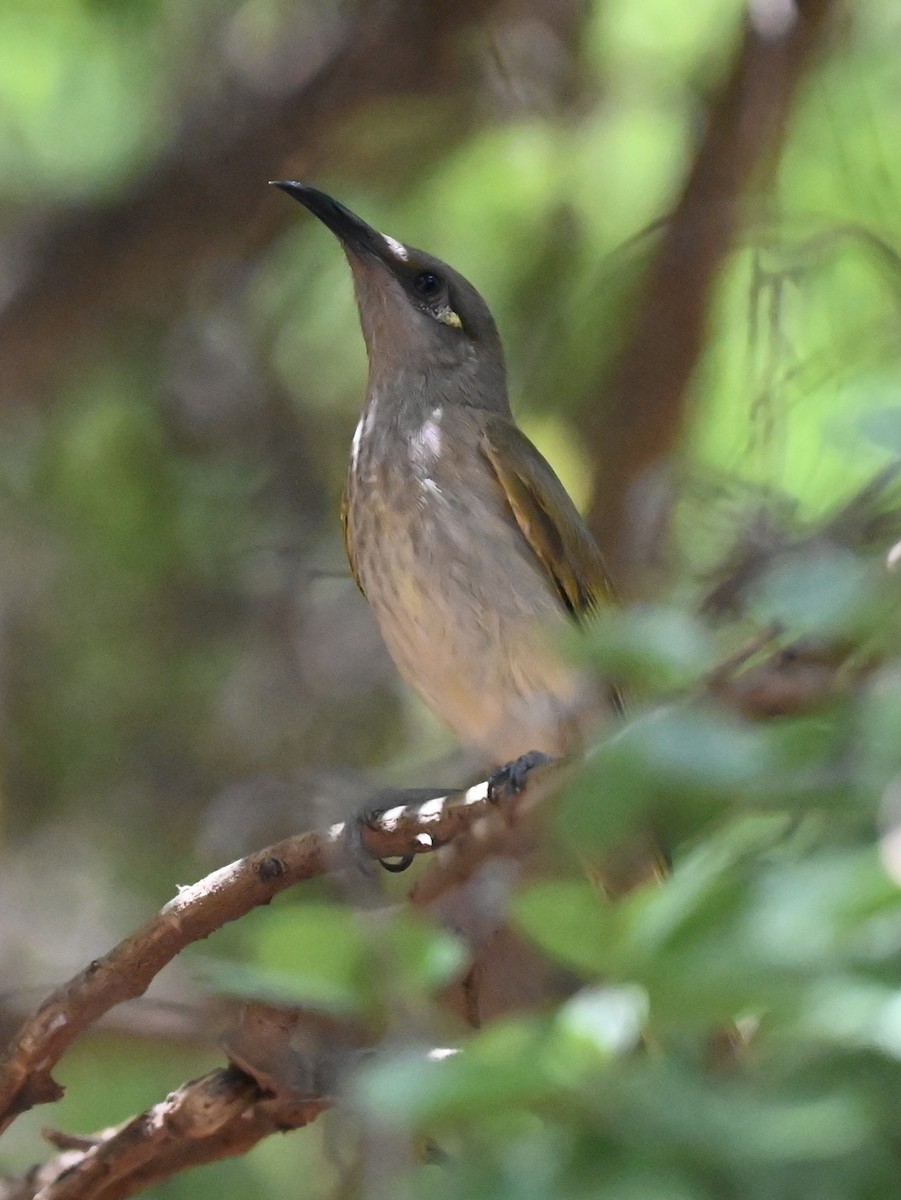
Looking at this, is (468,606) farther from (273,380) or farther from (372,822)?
(273,380)

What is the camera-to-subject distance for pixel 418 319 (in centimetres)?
484

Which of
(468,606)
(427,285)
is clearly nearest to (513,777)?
(468,606)

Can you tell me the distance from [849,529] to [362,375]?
3.58 meters

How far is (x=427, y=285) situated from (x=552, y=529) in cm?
103

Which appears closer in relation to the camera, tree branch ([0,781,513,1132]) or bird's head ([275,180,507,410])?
tree branch ([0,781,513,1132])

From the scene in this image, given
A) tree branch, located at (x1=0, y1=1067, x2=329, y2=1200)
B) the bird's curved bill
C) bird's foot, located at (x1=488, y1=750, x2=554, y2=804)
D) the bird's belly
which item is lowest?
tree branch, located at (x1=0, y1=1067, x2=329, y2=1200)

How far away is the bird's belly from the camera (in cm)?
409

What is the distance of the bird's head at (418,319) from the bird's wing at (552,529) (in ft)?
1.40

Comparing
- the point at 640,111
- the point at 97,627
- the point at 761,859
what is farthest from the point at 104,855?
the point at 761,859

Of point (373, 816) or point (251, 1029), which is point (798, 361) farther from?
point (251, 1029)

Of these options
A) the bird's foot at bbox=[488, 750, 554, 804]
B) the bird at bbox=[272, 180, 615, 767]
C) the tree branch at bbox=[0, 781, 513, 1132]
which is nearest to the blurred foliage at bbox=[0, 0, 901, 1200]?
the bird at bbox=[272, 180, 615, 767]

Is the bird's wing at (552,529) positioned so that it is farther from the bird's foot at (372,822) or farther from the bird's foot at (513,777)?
the bird's foot at (372,822)

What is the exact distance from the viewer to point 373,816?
3469 millimetres

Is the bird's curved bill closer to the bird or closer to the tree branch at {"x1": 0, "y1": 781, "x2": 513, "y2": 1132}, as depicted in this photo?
the bird
